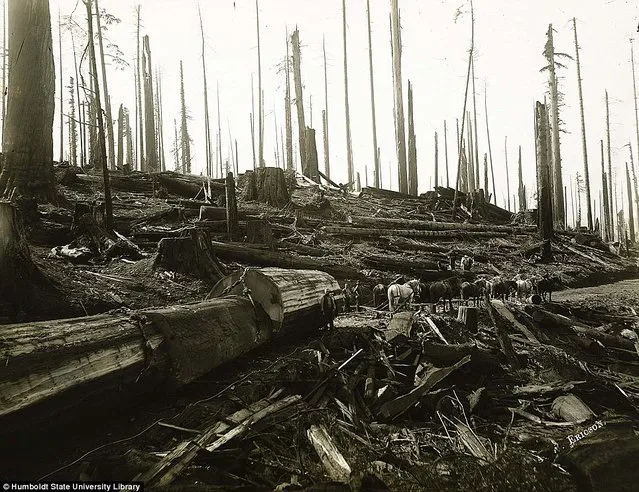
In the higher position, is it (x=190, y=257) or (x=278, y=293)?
(x=190, y=257)

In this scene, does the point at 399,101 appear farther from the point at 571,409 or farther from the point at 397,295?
the point at 571,409

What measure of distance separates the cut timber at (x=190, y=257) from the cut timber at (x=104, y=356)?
314 centimetres

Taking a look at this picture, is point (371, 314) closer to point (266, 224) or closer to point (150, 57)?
point (266, 224)

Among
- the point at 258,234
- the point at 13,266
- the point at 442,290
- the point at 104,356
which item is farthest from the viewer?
the point at 258,234

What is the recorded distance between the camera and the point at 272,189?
1288 centimetres

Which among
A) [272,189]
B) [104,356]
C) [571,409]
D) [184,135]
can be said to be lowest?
[571,409]

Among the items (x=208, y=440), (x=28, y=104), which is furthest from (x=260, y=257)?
(x=208, y=440)

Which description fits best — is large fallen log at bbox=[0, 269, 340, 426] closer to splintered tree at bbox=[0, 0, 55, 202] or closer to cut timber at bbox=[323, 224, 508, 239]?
splintered tree at bbox=[0, 0, 55, 202]

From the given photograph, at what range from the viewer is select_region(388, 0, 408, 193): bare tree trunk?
2009cm

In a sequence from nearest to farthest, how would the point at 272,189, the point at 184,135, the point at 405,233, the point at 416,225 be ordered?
the point at 405,233 < the point at 272,189 < the point at 416,225 < the point at 184,135

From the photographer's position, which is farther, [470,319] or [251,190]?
[251,190]

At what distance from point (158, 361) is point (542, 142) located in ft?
42.8

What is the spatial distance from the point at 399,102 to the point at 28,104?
53.5ft

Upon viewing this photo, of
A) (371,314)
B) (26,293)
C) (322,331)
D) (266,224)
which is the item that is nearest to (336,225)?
(266,224)
